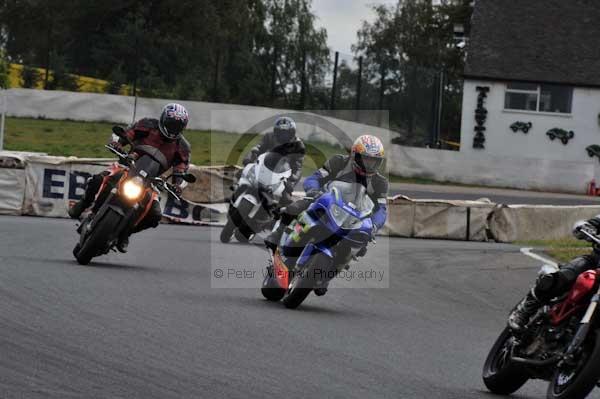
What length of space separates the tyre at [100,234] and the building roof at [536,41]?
36.8 m

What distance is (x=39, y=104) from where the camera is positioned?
35.7 meters

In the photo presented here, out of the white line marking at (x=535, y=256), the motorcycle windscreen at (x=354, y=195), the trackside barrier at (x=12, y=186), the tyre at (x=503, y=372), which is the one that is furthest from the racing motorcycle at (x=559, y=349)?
the trackside barrier at (x=12, y=186)

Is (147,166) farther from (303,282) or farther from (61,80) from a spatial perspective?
(61,80)

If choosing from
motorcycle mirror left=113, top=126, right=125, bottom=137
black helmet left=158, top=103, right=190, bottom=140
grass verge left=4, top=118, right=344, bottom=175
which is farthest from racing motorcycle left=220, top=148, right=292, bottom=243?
grass verge left=4, top=118, right=344, bottom=175

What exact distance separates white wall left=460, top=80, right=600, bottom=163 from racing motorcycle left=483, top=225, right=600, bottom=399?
40092 millimetres

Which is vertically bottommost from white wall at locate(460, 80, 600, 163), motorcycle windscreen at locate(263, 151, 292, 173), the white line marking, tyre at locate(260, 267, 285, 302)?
the white line marking

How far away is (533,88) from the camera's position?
48.9 m

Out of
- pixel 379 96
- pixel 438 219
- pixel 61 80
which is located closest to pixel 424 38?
pixel 379 96

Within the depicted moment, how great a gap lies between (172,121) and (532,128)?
117 ft

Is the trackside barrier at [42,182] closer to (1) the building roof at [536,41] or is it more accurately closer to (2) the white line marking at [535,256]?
(2) the white line marking at [535,256]

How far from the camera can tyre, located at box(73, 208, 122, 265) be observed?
12.8 m

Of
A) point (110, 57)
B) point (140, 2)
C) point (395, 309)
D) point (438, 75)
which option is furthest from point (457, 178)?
point (395, 309)

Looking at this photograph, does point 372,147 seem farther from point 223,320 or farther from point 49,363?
point 49,363

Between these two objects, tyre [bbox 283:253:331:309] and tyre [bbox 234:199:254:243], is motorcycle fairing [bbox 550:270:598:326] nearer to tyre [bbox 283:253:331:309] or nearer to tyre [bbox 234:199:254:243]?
tyre [bbox 283:253:331:309]
